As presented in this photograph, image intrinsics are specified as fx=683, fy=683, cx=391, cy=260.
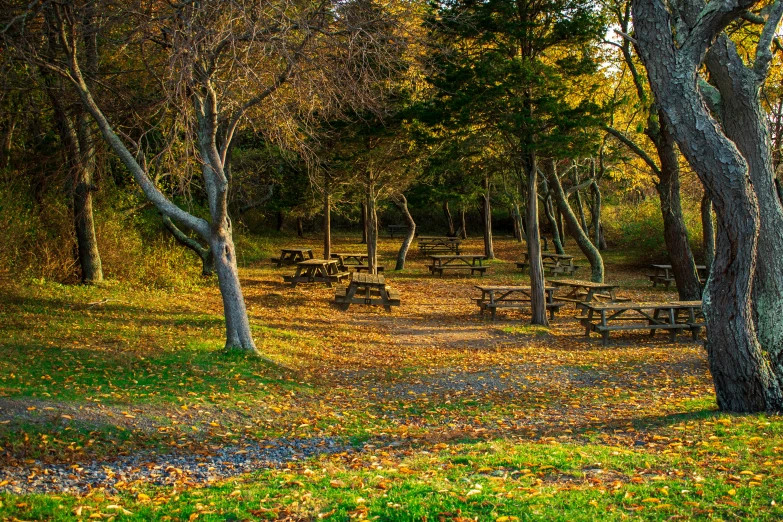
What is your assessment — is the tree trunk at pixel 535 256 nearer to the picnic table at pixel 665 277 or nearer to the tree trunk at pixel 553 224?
the picnic table at pixel 665 277

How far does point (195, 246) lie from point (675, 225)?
1245 centimetres

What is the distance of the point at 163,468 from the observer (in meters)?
5.91

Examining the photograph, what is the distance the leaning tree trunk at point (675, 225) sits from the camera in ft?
51.9

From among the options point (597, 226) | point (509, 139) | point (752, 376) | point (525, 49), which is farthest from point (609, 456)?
point (597, 226)

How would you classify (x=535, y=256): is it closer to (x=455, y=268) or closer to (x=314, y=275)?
(x=314, y=275)

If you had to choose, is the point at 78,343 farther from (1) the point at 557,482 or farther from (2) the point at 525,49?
(2) the point at 525,49

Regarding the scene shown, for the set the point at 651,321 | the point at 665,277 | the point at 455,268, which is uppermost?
the point at 455,268

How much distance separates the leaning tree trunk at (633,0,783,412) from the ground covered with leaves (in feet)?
1.85

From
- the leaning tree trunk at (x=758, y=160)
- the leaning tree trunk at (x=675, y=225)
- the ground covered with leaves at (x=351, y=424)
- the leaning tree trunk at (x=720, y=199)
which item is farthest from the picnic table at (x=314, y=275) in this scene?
the leaning tree trunk at (x=720, y=199)

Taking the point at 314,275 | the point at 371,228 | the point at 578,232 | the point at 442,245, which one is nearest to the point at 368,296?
the point at 314,275

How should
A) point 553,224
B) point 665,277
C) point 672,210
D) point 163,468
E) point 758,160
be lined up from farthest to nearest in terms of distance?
point 553,224 < point 665,277 < point 672,210 < point 758,160 < point 163,468

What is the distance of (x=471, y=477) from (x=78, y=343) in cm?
765

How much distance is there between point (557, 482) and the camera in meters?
4.98

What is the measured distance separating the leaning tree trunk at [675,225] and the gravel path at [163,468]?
38.2 ft
